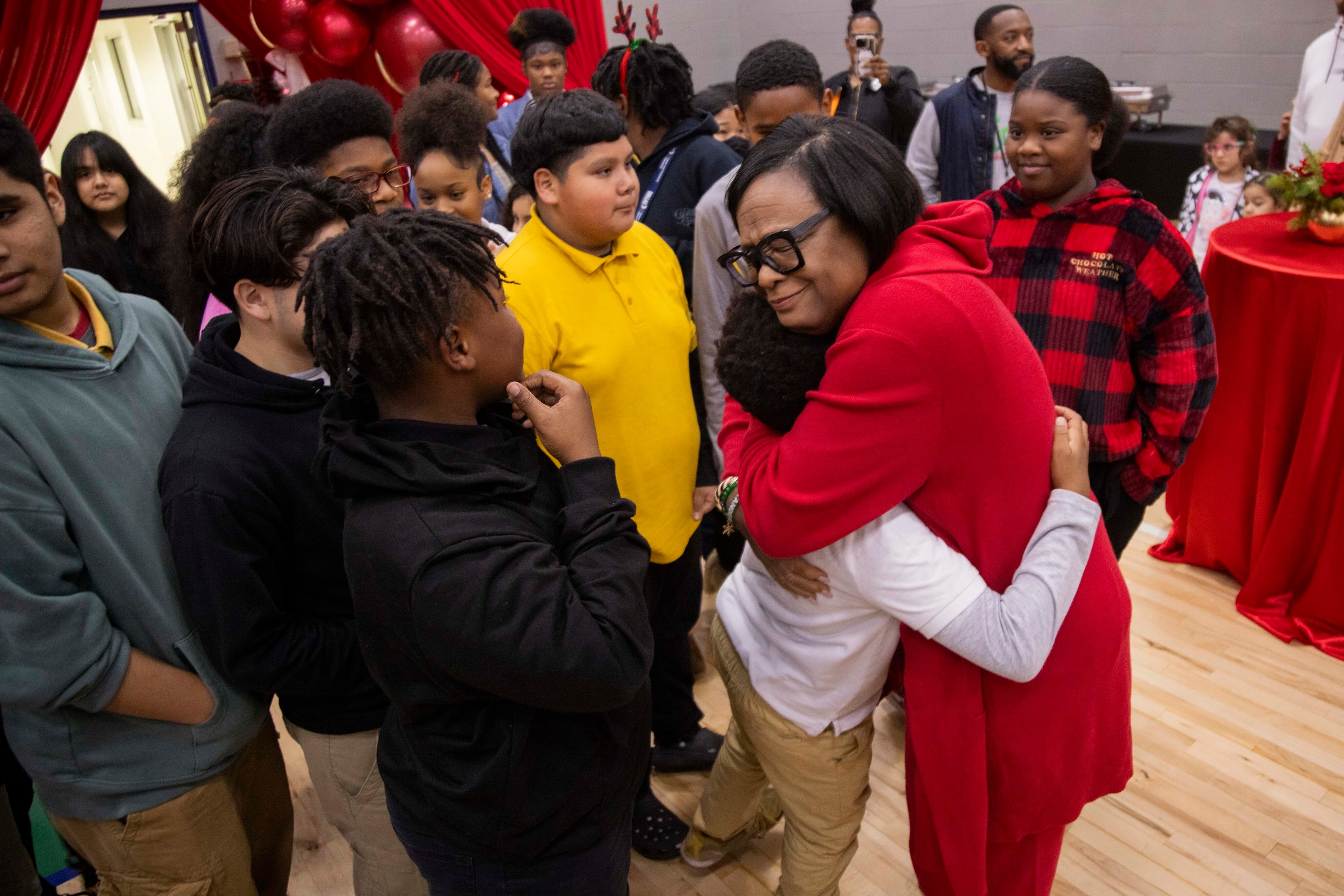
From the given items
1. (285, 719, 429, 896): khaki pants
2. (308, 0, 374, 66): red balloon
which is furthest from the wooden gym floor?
(308, 0, 374, 66): red balloon

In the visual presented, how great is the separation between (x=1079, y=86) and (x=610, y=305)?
118 centimetres

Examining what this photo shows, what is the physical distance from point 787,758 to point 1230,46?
6263 mm

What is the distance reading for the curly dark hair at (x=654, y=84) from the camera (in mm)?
2447

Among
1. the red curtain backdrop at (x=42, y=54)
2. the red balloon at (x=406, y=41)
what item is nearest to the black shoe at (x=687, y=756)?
the red curtain backdrop at (x=42, y=54)

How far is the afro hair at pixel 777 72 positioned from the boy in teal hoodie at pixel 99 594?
1633 millimetres

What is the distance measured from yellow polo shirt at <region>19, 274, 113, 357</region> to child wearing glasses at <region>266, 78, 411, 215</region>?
601mm

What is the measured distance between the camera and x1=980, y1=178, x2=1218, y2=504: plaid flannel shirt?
186 cm

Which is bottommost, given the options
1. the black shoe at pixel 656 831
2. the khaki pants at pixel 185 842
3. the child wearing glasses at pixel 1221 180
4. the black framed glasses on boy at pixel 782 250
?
the black shoe at pixel 656 831

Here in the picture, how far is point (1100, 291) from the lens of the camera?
1.90m

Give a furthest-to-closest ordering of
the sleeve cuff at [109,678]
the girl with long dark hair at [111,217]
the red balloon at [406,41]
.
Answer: the red balloon at [406,41] < the girl with long dark hair at [111,217] < the sleeve cuff at [109,678]

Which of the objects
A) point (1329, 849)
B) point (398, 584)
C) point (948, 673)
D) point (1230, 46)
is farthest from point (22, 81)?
point (1230, 46)

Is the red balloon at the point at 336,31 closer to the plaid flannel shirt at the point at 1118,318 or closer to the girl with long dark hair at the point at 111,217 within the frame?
the girl with long dark hair at the point at 111,217

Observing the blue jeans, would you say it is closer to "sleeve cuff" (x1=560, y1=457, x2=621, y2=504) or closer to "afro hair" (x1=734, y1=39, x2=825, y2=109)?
"sleeve cuff" (x1=560, y1=457, x2=621, y2=504)

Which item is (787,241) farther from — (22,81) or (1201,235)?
(22,81)
